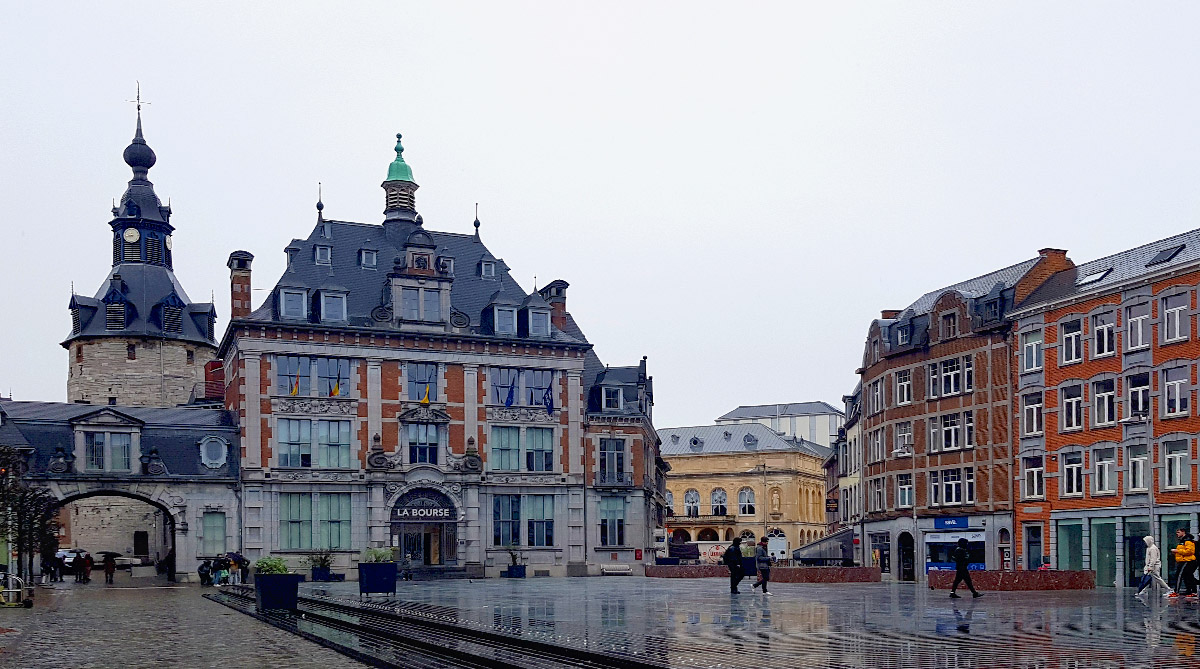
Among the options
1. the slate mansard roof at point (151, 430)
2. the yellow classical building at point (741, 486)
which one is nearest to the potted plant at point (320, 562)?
the slate mansard roof at point (151, 430)

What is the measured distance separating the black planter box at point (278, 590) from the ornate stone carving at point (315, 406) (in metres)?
40.7

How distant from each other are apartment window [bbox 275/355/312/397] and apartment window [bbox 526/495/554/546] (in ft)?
45.7

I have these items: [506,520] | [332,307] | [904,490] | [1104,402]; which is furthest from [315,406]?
[1104,402]

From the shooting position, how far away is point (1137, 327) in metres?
52.2

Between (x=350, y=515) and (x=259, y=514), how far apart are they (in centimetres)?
473

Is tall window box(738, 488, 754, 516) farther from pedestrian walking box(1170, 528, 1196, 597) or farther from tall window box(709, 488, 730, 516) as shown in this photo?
pedestrian walking box(1170, 528, 1196, 597)

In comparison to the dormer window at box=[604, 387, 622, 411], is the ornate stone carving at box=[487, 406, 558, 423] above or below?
below

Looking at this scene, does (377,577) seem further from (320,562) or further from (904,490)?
(904,490)

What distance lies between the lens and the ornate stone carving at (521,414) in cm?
7606

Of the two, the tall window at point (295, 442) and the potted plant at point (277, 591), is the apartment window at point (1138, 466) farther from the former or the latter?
the tall window at point (295, 442)

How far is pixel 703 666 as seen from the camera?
1578 centimetres

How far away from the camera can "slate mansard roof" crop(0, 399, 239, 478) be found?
65688mm

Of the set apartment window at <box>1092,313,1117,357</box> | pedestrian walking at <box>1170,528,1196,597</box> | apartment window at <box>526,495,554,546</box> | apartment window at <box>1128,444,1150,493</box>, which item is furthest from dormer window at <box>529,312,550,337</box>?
pedestrian walking at <box>1170,528,1196,597</box>

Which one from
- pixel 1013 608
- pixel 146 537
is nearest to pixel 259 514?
pixel 146 537
